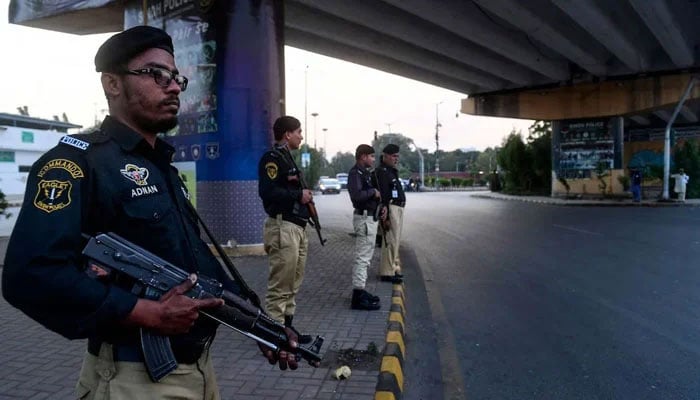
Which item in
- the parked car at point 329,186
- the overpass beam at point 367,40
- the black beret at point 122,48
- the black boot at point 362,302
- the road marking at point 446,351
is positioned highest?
the overpass beam at point 367,40

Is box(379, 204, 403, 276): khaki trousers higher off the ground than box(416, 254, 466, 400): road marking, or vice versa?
box(379, 204, 403, 276): khaki trousers

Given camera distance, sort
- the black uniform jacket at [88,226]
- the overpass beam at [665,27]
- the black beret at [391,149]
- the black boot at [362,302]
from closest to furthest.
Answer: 1. the black uniform jacket at [88,226]
2. the black boot at [362,302]
3. the black beret at [391,149]
4. the overpass beam at [665,27]

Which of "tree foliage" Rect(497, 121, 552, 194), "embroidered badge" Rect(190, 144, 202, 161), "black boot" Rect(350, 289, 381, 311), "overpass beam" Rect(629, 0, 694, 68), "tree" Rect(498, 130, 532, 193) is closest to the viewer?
"black boot" Rect(350, 289, 381, 311)

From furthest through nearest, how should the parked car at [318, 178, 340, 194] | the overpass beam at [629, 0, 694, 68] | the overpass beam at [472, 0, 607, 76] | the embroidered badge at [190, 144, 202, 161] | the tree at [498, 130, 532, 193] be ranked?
1. the parked car at [318, 178, 340, 194]
2. the tree at [498, 130, 532, 193]
3. the overpass beam at [629, 0, 694, 68]
4. the overpass beam at [472, 0, 607, 76]
5. the embroidered badge at [190, 144, 202, 161]

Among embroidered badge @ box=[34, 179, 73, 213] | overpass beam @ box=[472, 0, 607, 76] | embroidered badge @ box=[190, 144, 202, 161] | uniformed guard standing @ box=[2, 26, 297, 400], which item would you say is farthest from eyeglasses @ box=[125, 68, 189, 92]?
overpass beam @ box=[472, 0, 607, 76]

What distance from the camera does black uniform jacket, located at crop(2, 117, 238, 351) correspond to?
50.8 inches

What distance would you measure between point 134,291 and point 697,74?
2423 cm

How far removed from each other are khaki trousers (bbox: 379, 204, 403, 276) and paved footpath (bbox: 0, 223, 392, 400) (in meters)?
0.58

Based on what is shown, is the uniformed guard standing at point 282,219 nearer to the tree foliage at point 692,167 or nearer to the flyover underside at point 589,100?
the flyover underside at point 589,100

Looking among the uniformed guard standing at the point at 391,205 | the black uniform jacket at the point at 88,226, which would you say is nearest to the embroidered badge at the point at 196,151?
the uniformed guard standing at the point at 391,205

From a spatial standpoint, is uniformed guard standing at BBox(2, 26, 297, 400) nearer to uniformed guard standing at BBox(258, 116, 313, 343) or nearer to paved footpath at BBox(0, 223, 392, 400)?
paved footpath at BBox(0, 223, 392, 400)

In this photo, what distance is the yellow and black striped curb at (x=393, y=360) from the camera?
11.2ft

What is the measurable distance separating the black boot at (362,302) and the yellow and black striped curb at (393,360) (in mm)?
190

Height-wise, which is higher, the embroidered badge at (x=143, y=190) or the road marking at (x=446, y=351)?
the embroidered badge at (x=143, y=190)
